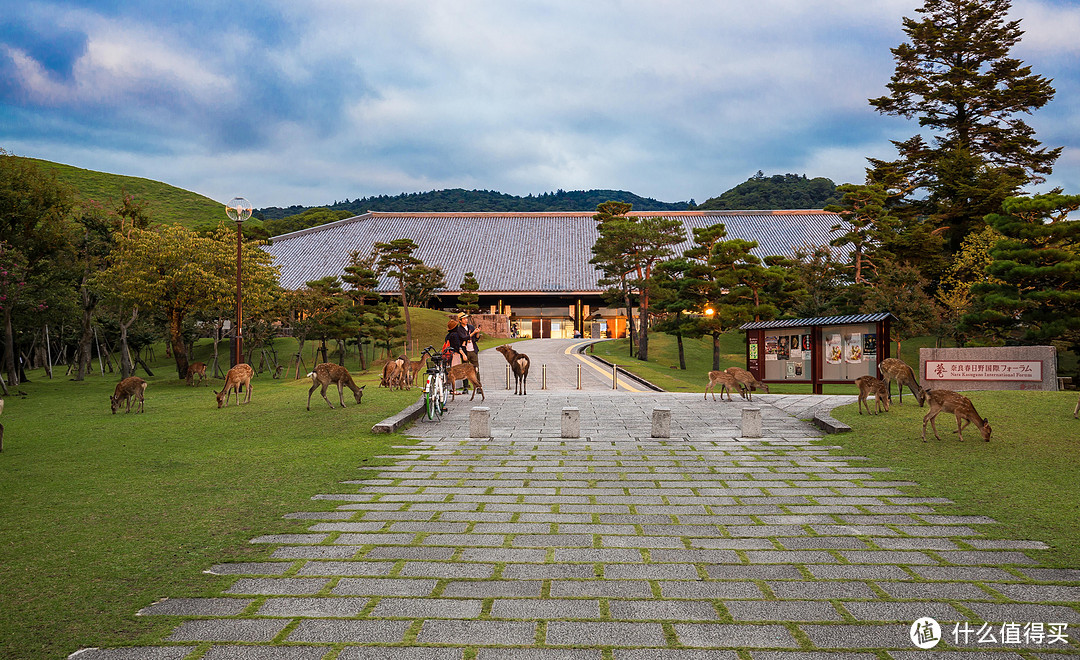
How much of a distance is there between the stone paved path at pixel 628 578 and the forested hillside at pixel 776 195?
226ft

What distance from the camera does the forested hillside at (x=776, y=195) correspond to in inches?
2849

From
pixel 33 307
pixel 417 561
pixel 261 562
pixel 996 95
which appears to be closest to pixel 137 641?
pixel 261 562

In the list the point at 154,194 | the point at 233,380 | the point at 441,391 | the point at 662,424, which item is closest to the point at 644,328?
the point at 441,391

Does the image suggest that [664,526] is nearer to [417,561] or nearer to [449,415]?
[417,561]

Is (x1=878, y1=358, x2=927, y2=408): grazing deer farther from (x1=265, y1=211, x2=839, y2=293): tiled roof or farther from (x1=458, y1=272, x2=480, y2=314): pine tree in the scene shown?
(x1=265, y1=211, x2=839, y2=293): tiled roof

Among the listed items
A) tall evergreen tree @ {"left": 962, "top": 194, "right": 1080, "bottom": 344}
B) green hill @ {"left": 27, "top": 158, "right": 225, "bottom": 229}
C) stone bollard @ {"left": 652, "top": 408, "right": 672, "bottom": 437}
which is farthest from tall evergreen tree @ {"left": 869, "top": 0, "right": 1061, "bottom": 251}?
green hill @ {"left": 27, "top": 158, "right": 225, "bottom": 229}

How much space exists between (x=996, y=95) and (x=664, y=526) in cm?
3726

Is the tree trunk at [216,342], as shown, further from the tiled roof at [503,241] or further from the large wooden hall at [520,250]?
the tiled roof at [503,241]

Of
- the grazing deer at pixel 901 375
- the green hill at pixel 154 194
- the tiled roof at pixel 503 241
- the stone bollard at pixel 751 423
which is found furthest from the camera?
the green hill at pixel 154 194

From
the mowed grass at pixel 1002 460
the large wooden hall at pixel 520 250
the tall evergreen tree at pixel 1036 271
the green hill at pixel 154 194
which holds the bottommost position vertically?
the mowed grass at pixel 1002 460

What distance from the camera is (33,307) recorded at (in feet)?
73.3

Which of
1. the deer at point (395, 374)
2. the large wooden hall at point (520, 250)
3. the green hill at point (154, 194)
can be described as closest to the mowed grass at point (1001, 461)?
the deer at point (395, 374)

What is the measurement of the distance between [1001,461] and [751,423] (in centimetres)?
317

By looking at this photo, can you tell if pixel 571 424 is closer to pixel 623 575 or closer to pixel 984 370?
pixel 623 575
